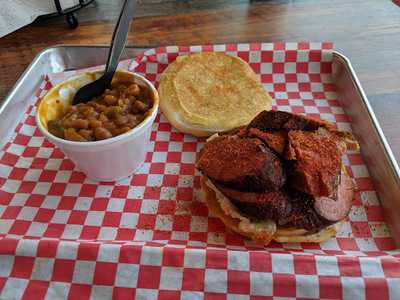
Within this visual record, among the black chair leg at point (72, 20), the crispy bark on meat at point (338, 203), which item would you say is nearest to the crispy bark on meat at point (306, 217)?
the crispy bark on meat at point (338, 203)

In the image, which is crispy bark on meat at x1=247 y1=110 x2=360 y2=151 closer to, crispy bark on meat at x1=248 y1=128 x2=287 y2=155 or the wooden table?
crispy bark on meat at x1=248 y1=128 x2=287 y2=155

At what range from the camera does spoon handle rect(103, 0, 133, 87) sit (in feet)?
5.22

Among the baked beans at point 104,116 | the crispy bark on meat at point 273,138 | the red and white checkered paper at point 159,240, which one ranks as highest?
the baked beans at point 104,116

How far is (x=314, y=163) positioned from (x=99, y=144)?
2.68ft

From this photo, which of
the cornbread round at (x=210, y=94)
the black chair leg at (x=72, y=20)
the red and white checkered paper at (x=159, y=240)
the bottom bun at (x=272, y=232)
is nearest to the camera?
the red and white checkered paper at (x=159, y=240)

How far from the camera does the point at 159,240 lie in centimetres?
143

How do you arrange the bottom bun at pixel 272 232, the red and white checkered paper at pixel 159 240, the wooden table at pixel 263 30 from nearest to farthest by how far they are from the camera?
the red and white checkered paper at pixel 159 240 → the bottom bun at pixel 272 232 → the wooden table at pixel 263 30

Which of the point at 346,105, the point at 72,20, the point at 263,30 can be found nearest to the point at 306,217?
the point at 346,105

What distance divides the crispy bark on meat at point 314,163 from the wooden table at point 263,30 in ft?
3.02

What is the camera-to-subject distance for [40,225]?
149cm

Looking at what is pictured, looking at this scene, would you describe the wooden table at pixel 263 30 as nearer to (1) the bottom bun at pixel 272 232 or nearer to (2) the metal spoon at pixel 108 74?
(2) the metal spoon at pixel 108 74

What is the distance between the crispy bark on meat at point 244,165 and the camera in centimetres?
132

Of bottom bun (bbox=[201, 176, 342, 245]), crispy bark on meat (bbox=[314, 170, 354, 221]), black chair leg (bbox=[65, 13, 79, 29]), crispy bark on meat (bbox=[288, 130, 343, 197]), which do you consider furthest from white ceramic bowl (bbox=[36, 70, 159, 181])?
black chair leg (bbox=[65, 13, 79, 29])

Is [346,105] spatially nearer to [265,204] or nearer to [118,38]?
[265,204]
